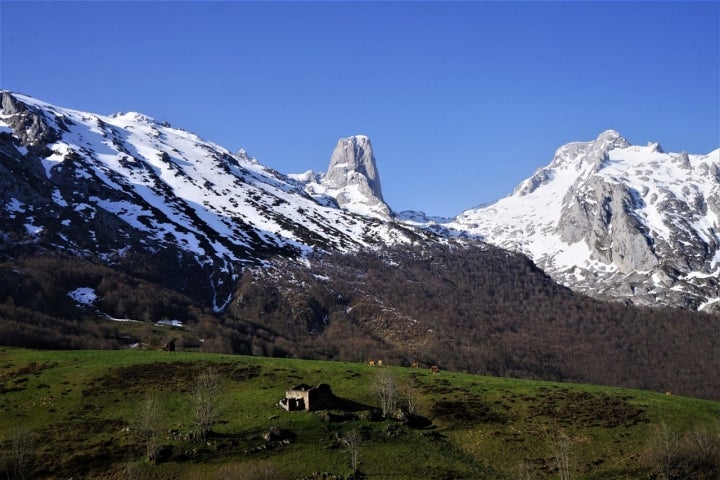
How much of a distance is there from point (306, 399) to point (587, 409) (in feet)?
114

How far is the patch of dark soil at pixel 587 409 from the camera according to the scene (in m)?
71.2

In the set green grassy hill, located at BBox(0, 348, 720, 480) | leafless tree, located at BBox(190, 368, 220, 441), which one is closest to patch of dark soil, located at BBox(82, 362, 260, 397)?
green grassy hill, located at BBox(0, 348, 720, 480)

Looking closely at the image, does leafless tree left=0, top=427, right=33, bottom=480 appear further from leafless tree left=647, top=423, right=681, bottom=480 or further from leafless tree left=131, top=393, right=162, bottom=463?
leafless tree left=647, top=423, right=681, bottom=480

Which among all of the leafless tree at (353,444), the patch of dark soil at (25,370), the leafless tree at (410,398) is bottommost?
the leafless tree at (353,444)

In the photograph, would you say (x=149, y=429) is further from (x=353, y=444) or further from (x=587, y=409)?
(x=587, y=409)

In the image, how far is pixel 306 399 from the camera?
236 feet

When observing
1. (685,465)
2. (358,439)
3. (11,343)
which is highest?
(11,343)

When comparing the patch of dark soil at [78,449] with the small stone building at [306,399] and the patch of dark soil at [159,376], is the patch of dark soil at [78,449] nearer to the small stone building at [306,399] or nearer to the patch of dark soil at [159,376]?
the patch of dark soil at [159,376]

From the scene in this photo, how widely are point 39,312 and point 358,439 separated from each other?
167604 mm

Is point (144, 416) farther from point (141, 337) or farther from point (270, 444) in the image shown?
point (141, 337)

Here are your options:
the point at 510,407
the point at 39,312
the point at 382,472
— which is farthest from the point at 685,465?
the point at 39,312

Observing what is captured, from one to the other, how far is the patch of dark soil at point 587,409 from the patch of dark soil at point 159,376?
129 feet

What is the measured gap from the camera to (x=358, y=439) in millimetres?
62625

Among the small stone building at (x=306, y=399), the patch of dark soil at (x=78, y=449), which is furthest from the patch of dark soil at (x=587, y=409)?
the patch of dark soil at (x=78, y=449)
